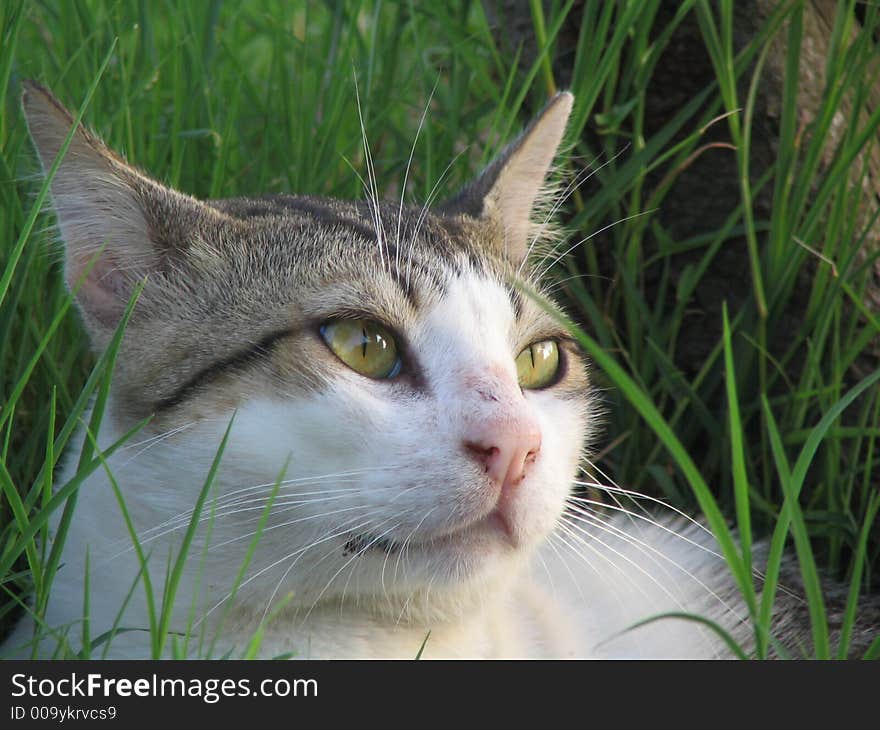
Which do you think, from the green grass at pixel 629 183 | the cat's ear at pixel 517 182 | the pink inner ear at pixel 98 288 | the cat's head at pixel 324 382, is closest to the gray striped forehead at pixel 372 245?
the cat's head at pixel 324 382

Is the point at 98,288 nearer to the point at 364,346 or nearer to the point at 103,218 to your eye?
the point at 103,218

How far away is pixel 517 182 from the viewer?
2275 millimetres

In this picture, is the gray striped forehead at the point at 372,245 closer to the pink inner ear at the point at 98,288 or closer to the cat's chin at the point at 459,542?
the pink inner ear at the point at 98,288

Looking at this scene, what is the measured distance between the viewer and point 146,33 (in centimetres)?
264

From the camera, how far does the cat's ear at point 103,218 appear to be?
1800 millimetres

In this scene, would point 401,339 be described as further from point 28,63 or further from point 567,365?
point 28,63

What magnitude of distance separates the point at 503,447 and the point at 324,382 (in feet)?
0.96

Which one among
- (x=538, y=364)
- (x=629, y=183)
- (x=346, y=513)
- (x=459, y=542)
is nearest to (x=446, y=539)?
(x=459, y=542)

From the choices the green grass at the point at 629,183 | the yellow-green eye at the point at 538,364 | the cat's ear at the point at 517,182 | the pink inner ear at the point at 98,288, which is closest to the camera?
the pink inner ear at the point at 98,288

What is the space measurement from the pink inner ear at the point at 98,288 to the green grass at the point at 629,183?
1.07 ft

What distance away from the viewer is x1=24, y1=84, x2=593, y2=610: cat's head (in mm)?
1608

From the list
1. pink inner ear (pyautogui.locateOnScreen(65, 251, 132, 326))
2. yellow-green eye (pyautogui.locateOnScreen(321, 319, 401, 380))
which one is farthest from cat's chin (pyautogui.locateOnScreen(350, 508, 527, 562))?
pink inner ear (pyautogui.locateOnScreen(65, 251, 132, 326))

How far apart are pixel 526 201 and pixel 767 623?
1.12 m
